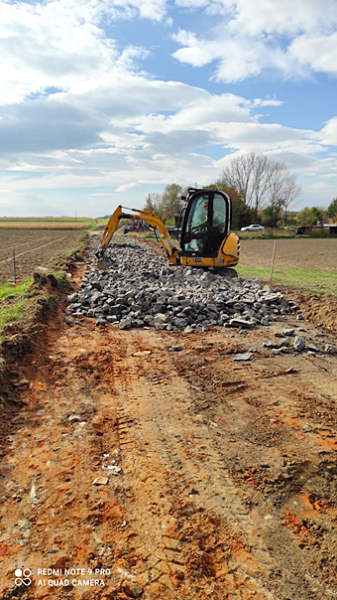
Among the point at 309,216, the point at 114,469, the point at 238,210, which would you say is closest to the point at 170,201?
the point at 238,210

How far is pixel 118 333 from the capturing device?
7.85 m

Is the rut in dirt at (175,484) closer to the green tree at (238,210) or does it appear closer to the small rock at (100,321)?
the small rock at (100,321)

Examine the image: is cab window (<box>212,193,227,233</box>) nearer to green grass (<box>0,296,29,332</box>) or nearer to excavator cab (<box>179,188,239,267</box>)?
excavator cab (<box>179,188,239,267</box>)

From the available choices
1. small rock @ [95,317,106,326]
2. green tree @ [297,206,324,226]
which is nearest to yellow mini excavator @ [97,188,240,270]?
small rock @ [95,317,106,326]

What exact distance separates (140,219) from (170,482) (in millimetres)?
11263

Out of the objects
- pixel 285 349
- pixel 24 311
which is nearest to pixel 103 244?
pixel 24 311

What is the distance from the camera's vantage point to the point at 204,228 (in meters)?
13.2

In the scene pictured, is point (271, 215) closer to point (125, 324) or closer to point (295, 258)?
point (295, 258)

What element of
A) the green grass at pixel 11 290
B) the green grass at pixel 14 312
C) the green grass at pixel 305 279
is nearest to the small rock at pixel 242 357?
the green grass at pixel 14 312

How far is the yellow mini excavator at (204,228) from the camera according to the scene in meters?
12.9

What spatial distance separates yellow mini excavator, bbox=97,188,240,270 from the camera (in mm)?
12914

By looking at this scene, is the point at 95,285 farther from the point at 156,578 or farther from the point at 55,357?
the point at 156,578

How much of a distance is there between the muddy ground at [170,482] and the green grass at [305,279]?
20.9ft

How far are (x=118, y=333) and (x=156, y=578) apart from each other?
5.57 metres
